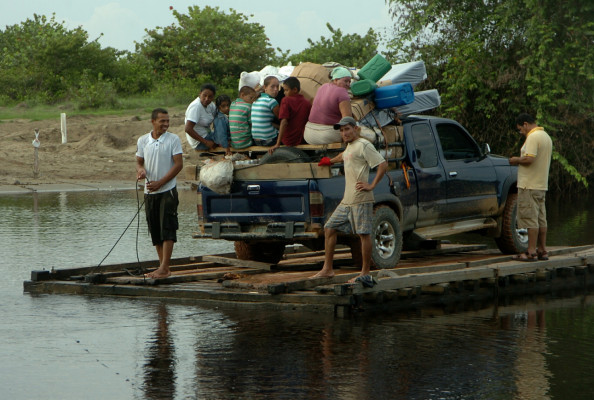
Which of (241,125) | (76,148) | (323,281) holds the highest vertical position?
(76,148)

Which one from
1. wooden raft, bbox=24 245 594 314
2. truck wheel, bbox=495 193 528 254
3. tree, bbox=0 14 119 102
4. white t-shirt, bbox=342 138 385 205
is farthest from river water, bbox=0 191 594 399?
tree, bbox=0 14 119 102

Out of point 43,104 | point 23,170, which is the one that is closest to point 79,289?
point 23,170

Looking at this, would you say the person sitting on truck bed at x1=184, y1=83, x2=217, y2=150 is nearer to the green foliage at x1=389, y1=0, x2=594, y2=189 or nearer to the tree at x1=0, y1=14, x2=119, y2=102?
the green foliage at x1=389, y1=0, x2=594, y2=189

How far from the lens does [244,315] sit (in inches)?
372

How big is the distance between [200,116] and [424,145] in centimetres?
267

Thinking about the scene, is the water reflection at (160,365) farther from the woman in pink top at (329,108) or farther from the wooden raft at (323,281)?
the woman in pink top at (329,108)

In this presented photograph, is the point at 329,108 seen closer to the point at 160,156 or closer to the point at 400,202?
the point at 400,202

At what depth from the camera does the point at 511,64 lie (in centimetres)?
2720

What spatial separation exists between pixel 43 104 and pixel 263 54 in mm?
14366

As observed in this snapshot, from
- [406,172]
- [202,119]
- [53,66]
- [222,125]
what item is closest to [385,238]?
[406,172]

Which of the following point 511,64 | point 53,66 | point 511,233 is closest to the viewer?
point 511,233

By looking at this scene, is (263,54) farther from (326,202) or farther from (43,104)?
(326,202)

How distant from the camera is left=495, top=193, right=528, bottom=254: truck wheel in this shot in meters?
12.8

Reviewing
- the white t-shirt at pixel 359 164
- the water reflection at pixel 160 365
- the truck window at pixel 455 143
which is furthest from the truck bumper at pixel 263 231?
the truck window at pixel 455 143
